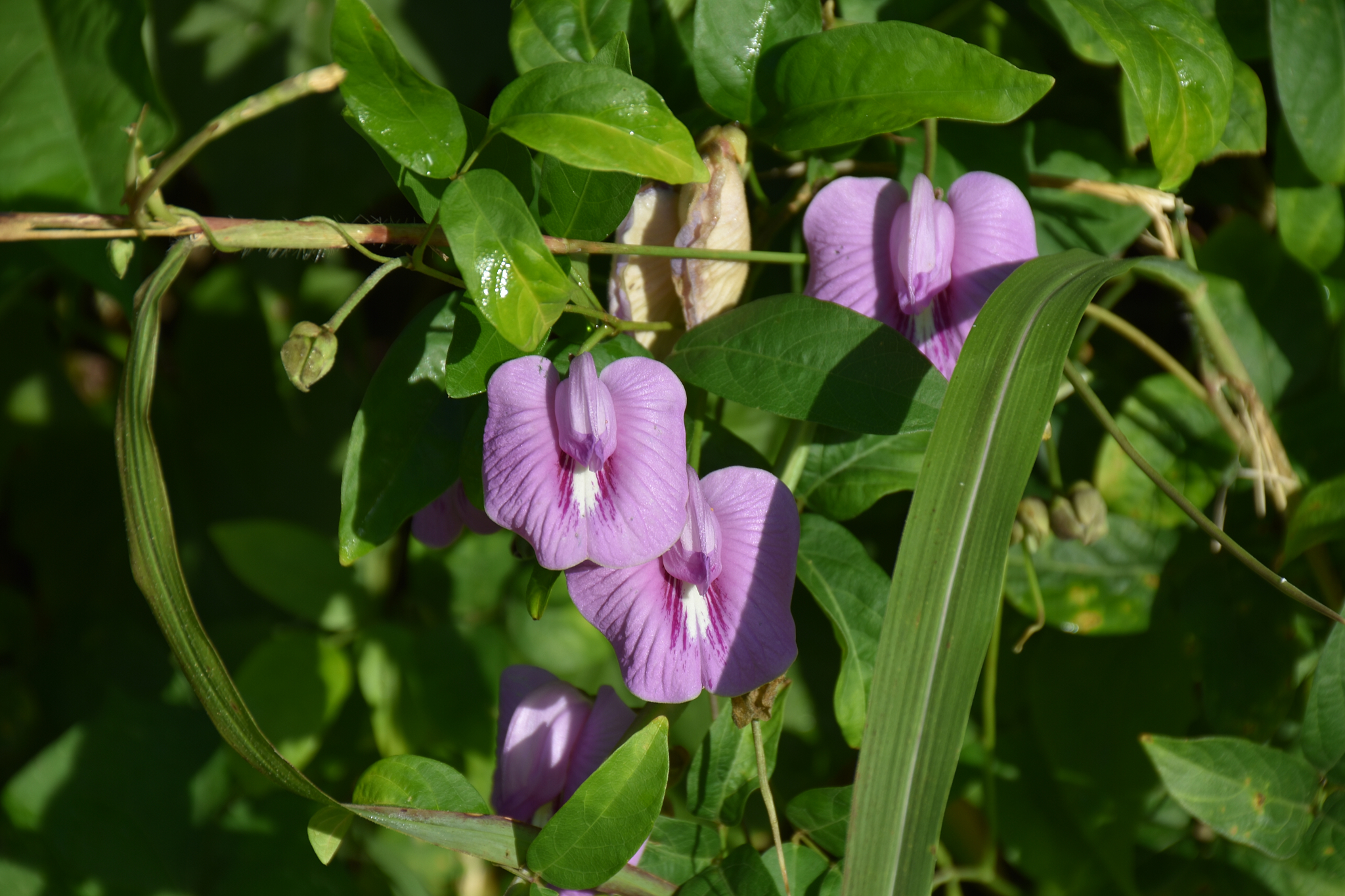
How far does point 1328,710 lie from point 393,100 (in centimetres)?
78

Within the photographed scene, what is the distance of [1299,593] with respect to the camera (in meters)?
0.58

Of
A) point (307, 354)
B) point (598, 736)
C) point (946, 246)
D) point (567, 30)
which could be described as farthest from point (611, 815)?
point (567, 30)

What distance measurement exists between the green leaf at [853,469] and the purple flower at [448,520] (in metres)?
0.24

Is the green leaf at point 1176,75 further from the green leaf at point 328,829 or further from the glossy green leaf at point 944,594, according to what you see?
the green leaf at point 328,829

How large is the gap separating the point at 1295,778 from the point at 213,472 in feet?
4.11

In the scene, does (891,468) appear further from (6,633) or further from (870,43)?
(6,633)

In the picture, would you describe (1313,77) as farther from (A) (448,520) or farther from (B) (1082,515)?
(A) (448,520)

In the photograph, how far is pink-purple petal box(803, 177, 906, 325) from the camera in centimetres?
64

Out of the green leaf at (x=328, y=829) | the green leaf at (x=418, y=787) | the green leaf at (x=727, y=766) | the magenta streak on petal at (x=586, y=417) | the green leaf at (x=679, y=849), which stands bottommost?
the green leaf at (x=679, y=849)

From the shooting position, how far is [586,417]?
0.54 m

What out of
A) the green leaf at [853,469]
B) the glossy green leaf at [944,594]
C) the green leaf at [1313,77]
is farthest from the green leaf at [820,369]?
the green leaf at [1313,77]

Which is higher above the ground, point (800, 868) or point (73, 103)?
point (73, 103)

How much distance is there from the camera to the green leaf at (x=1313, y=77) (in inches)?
29.4

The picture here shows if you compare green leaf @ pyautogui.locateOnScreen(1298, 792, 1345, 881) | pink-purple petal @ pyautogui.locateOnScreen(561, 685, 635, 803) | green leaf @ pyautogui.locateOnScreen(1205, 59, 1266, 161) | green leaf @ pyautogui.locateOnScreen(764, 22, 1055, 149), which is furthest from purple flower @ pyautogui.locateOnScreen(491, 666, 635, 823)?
green leaf @ pyautogui.locateOnScreen(1205, 59, 1266, 161)
